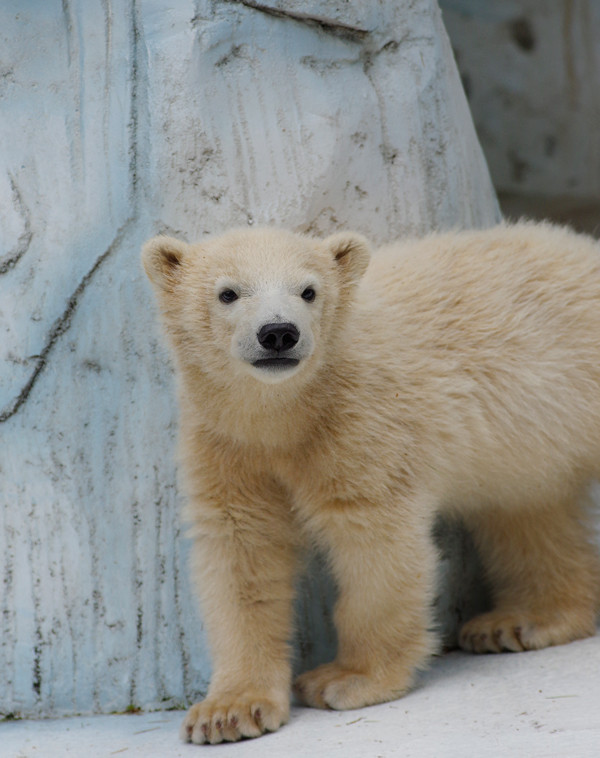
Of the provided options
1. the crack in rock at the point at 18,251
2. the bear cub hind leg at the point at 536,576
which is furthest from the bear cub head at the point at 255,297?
the bear cub hind leg at the point at 536,576

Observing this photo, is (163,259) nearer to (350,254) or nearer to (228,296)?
(228,296)

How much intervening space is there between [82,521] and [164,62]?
1.96m

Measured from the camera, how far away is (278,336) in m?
3.30

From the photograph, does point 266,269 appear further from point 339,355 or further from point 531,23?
point 531,23

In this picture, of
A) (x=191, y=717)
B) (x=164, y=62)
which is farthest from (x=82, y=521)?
(x=164, y=62)

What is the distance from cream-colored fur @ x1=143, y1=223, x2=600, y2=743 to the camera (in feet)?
11.9

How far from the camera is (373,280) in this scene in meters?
4.11

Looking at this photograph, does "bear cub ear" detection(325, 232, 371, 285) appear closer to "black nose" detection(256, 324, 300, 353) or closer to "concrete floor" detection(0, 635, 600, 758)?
"black nose" detection(256, 324, 300, 353)

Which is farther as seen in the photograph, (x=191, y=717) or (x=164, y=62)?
(x=164, y=62)

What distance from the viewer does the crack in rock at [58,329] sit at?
4137mm

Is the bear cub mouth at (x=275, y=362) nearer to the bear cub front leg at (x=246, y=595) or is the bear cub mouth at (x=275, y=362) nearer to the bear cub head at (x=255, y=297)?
the bear cub head at (x=255, y=297)

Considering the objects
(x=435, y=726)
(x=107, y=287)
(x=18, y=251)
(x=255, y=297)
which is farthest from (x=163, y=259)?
(x=435, y=726)

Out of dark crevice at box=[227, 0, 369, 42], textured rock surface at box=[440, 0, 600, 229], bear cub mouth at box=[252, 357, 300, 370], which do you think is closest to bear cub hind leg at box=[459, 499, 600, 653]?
bear cub mouth at box=[252, 357, 300, 370]

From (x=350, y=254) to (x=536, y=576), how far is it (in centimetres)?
188
